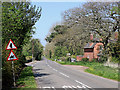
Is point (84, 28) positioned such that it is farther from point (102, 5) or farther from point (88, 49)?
point (88, 49)

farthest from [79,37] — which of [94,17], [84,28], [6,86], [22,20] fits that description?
[6,86]

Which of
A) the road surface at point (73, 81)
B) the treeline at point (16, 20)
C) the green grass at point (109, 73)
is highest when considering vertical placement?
the treeline at point (16, 20)

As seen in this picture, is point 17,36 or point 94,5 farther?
point 94,5

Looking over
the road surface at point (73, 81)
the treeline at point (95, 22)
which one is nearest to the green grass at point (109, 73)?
the road surface at point (73, 81)

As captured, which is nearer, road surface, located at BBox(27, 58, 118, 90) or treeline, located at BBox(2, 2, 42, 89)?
road surface, located at BBox(27, 58, 118, 90)

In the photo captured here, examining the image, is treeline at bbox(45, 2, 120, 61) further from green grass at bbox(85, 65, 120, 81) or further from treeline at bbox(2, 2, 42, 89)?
treeline at bbox(2, 2, 42, 89)

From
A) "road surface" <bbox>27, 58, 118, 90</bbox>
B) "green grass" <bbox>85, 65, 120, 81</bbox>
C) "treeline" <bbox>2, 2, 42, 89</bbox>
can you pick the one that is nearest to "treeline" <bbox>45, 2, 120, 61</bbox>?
"green grass" <bbox>85, 65, 120, 81</bbox>

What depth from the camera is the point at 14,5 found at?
18953 mm

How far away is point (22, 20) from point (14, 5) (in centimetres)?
179

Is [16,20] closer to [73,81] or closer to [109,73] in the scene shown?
[73,81]

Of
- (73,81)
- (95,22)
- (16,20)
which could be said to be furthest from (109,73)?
(95,22)

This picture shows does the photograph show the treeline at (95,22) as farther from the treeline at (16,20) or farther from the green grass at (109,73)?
the treeline at (16,20)

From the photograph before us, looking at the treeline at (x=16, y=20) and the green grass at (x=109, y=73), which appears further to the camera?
the green grass at (x=109, y=73)

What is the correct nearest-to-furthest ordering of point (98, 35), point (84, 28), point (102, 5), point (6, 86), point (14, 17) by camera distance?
point (6, 86), point (14, 17), point (102, 5), point (84, 28), point (98, 35)
